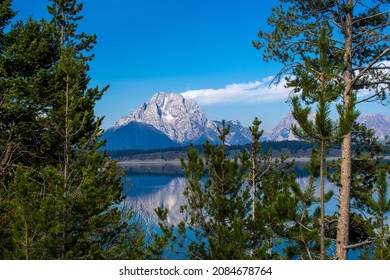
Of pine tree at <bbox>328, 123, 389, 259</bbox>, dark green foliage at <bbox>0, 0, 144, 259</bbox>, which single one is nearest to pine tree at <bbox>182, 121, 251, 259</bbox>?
dark green foliage at <bbox>0, 0, 144, 259</bbox>

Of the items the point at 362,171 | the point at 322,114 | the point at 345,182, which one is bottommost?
the point at 362,171

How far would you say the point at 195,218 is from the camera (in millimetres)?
9906

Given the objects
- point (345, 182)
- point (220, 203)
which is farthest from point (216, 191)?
point (345, 182)

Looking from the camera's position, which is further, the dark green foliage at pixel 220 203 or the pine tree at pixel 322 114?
the dark green foliage at pixel 220 203

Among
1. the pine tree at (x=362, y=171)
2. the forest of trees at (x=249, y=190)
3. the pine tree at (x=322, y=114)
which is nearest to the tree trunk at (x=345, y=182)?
the forest of trees at (x=249, y=190)

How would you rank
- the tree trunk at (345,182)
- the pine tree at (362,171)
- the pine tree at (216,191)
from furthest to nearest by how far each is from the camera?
1. the pine tree at (362,171)
2. the pine tree at (216,191)
3. the tree trunk at (345,182)

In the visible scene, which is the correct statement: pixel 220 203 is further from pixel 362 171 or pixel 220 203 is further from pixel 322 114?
pixel 362 171

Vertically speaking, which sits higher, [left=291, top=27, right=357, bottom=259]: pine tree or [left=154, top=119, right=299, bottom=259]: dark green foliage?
[left=291, top=27, right=357, bottom=259]: pine tree

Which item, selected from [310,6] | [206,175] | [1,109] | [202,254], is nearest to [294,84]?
[310,6]

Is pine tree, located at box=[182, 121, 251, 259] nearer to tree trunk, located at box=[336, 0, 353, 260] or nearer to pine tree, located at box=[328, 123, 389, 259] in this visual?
tree trunk, located at box=[336, 0, 353, 260]

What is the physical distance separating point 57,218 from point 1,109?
1008 centimetres

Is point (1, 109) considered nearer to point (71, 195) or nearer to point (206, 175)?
point (71, 195)

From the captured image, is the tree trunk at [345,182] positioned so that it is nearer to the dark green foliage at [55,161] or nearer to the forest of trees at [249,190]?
the forest of trees at [249,190]

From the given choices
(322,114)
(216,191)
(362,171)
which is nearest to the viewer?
(322,114)
